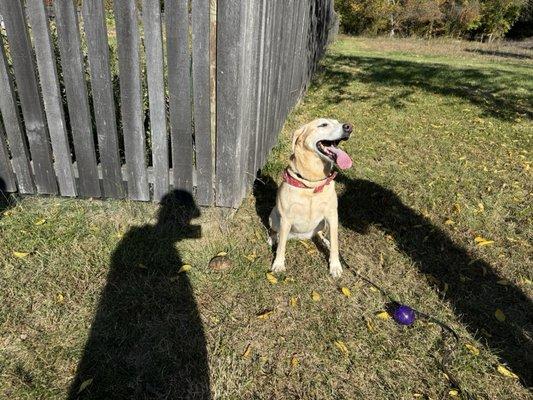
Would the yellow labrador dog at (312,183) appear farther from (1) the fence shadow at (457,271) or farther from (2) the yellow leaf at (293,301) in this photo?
(1) the fence shadow at (457,271)

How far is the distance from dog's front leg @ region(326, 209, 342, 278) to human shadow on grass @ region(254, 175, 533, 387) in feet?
1.59

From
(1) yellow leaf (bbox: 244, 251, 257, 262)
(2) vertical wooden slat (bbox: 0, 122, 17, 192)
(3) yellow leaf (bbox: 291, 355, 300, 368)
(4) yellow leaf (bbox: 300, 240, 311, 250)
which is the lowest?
(4) yellow leaf (bbox: 300, 240, 311, 250)

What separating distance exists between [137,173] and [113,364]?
5.48ft

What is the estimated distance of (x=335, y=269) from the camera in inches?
122

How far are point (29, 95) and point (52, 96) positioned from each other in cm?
19

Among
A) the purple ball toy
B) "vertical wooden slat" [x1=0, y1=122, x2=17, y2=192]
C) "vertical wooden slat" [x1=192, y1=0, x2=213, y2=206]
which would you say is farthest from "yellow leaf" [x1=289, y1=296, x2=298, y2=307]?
"vertical wooden slat" [x1=0, y1=122, x2=17, y2=192]

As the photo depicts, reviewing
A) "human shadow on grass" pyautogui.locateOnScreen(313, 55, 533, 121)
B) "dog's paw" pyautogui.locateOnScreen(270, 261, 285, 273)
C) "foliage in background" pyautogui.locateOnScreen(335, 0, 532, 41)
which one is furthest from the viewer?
"foliage in background" pyautogui.locateOnScreen(335, 0, 532, 41)

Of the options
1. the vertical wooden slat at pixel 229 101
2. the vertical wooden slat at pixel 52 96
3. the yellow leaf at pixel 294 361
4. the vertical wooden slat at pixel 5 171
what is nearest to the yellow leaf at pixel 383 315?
the yellow leaf at pixel 294 361

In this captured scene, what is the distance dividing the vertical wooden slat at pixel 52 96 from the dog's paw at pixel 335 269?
7.83ft

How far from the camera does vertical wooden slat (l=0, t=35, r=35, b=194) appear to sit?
3147 millimetres

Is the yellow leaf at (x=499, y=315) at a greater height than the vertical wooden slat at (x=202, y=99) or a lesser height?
lesser

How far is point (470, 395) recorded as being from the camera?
2197mm

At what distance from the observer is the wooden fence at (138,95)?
2846 millimetres

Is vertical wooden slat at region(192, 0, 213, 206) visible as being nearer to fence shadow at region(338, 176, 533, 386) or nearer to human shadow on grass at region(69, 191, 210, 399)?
human shadow on grass at region(69, 191, 210, 399)
